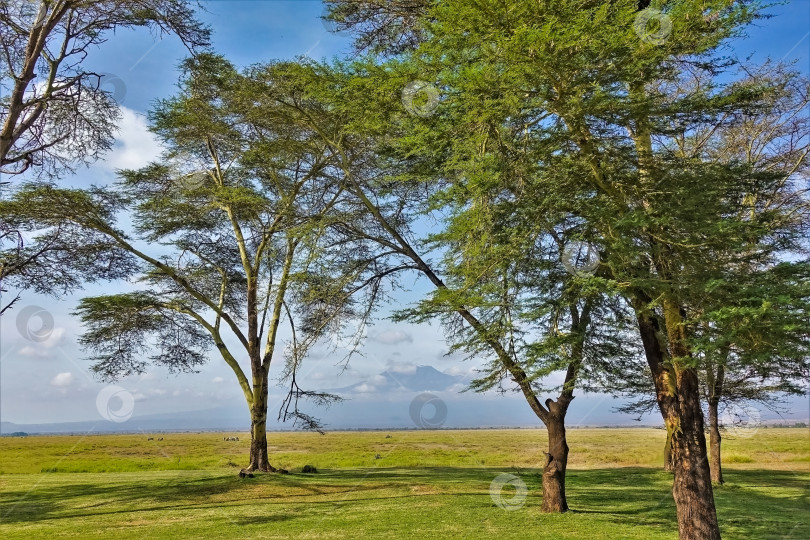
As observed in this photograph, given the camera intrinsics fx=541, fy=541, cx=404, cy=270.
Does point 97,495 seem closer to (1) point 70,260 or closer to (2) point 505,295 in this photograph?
(1) point 70,260

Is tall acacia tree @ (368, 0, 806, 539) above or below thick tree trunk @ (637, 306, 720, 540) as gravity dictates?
above

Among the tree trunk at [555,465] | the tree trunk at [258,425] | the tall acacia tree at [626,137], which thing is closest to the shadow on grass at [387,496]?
the tree trunk at [555,465]

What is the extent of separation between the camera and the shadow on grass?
1073cm

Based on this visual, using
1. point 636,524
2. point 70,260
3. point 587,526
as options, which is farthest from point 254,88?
point 636,524

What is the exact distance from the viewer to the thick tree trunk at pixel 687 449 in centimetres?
715

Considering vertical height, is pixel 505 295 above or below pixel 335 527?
above

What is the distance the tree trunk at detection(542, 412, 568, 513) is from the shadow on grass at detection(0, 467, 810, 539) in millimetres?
571

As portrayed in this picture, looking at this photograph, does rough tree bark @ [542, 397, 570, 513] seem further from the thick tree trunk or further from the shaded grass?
the shaded grass

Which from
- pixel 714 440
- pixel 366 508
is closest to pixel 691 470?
pixel 366 508

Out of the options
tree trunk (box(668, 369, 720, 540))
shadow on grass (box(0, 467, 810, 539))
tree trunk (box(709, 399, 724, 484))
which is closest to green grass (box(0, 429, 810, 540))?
shadow on grass (box(0, 467, 810, 539))

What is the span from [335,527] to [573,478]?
1148 centimetres

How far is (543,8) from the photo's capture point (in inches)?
204

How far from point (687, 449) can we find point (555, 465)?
3388 mm

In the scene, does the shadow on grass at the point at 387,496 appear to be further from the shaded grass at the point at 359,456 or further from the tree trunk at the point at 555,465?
the shaded grass at the point at 359,456
